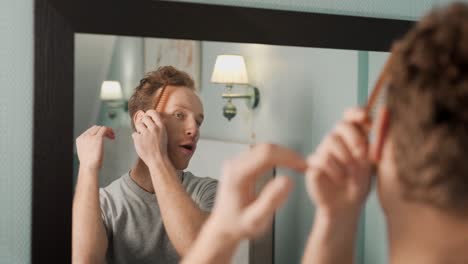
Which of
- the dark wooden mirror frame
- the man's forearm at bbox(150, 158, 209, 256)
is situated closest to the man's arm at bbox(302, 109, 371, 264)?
the man's forearm at bbox(150, 158, 209, 256)

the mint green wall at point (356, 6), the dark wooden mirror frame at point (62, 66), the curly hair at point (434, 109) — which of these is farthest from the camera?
the mint green wall at point (356, 6)

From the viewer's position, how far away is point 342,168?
0.59 m

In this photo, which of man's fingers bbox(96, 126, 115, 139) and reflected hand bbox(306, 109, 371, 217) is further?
man's fingers bbox(96, 126, 115, 139)

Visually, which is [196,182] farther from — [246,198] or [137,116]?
[246,198]

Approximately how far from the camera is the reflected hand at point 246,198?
556 millimetres

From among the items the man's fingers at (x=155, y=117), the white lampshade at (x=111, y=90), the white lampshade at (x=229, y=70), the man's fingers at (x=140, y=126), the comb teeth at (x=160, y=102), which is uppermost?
the white lampshade at (x=229, y=70)

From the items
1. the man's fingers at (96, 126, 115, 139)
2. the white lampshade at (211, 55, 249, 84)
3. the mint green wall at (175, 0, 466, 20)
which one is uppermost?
the mint green wall at (175, 0, 466, 20)

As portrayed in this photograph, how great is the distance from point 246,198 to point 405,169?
0.49ft

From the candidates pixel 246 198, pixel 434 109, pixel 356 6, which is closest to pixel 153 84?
pixel 356 6

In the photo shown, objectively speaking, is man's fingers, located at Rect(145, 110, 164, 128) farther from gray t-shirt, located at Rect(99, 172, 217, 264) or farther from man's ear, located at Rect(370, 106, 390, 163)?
man's ear, located at Rect(370, 106, 390, 163)

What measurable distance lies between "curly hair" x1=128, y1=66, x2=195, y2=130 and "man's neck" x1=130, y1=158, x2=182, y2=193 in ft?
0.25

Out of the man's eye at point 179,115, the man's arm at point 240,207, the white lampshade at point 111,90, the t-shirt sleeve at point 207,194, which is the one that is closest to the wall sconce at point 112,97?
the white lampshade at point 111,90

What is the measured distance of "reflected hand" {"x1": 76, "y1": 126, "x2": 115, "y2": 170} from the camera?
1.18 metres

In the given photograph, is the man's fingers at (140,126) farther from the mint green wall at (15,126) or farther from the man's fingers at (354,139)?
the man's fingers at (354,139)
